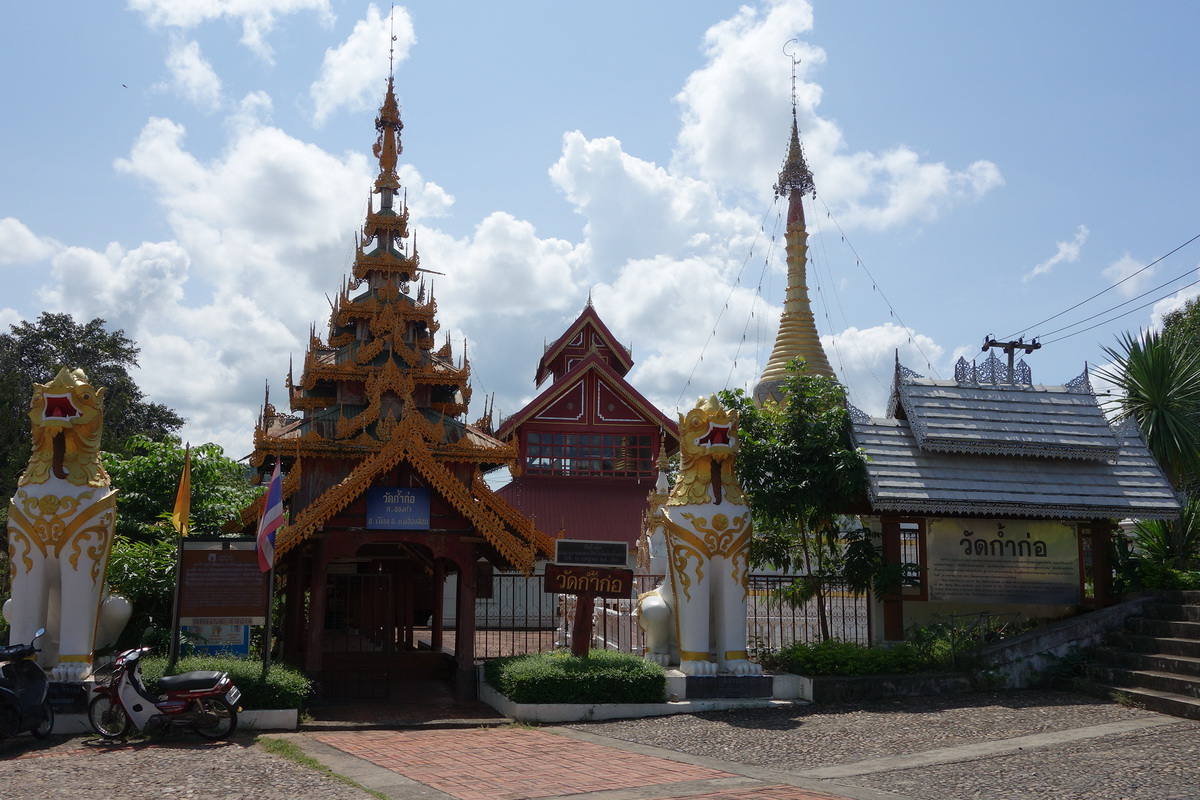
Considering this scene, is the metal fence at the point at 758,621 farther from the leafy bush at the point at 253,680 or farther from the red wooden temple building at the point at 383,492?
the leafy bush at the point at 253,680

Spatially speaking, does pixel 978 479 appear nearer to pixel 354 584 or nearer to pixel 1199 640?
pixel 1199 640

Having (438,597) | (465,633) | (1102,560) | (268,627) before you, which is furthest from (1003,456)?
(268,627)

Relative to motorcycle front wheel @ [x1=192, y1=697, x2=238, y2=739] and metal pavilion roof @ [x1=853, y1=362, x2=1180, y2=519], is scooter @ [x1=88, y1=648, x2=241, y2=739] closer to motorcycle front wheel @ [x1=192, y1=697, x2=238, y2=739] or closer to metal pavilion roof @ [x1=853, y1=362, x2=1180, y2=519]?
motorcycle front wheel @ [x1=192, y1=697, x2=238, y2=739]

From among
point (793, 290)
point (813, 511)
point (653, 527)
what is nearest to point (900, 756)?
point (813, 511)

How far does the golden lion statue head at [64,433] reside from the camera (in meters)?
11.2

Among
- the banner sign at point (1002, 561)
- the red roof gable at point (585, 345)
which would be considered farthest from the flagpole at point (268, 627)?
the red roof gable at point (585, 345)

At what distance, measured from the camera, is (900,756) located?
30.0ft

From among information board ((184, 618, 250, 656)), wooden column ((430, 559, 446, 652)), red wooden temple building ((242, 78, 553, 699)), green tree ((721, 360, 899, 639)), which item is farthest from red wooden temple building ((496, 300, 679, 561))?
information board ((184, 618, 250, 656))

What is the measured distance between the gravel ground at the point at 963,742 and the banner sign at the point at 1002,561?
2.01m

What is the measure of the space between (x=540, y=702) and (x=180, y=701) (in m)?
4.01

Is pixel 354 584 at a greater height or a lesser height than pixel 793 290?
lesser

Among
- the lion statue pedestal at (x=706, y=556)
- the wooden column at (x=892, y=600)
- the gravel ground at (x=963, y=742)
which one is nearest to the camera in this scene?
the gravel ground at (x=963, y=742)

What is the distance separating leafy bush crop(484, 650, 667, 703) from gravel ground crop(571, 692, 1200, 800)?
382 millimetres

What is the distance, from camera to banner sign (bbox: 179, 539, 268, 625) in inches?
449
